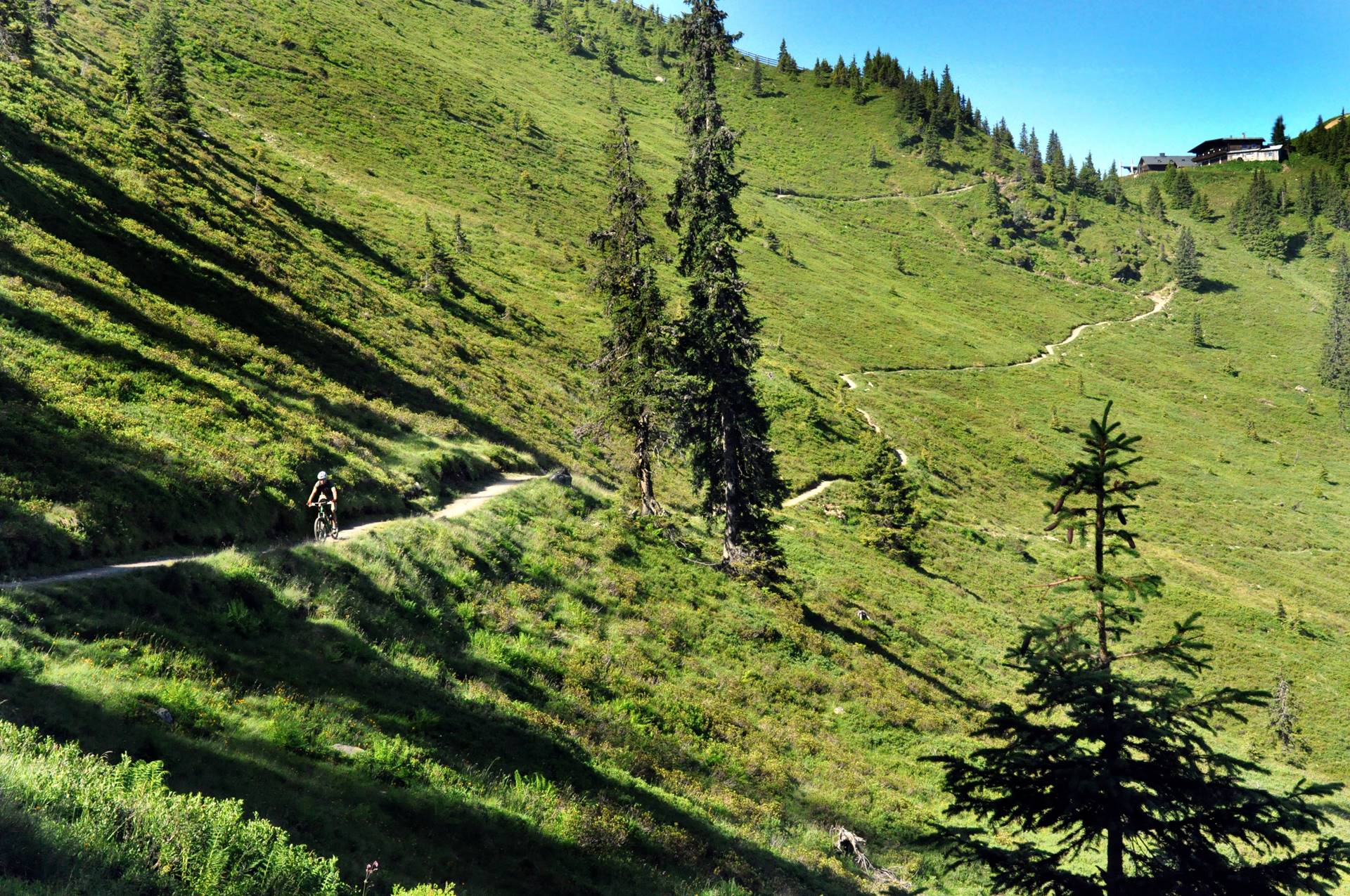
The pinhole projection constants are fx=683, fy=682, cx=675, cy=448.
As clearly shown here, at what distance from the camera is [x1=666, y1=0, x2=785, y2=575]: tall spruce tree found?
80.2ft

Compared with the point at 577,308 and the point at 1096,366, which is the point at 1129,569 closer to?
the point at 577,308

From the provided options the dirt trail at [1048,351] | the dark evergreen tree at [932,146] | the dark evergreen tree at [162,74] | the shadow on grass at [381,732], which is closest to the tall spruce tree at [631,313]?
the shadow on grass at [381,732]

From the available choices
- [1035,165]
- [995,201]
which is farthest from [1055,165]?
[995,201]

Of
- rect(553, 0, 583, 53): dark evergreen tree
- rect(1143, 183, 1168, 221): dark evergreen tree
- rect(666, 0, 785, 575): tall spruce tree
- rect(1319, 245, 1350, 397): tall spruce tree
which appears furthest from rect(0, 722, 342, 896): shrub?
rect(1143, 183, 1168, 221): dark evergreen tree

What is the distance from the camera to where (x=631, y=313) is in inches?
1099

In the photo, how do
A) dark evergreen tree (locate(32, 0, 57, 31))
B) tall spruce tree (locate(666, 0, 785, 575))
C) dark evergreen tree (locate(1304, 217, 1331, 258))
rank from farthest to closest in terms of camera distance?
dark evergreen tree (locate(1304, 217, 1331, 258)) < dark evergreen tree (locate(32, 0, 57, 31)) < tall spruce tree (locate(666, 0, 785, 575))

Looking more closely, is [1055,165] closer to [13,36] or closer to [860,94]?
[860,94]

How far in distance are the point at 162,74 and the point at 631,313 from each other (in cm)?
4050

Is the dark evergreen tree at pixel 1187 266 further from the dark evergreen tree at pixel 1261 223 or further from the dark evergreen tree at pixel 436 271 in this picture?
the dark evergreen tree at pixel 436 271

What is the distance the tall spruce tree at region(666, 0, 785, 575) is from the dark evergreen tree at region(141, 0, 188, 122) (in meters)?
40.0

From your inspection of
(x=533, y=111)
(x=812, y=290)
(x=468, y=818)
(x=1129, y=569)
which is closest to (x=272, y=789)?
(x=468, y=818)

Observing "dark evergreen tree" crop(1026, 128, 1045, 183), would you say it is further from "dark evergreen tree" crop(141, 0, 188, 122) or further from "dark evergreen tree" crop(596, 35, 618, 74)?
"dark evergreen tree" crop(141, 0, 188, 122)

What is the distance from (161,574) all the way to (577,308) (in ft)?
178

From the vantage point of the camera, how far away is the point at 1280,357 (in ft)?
373
